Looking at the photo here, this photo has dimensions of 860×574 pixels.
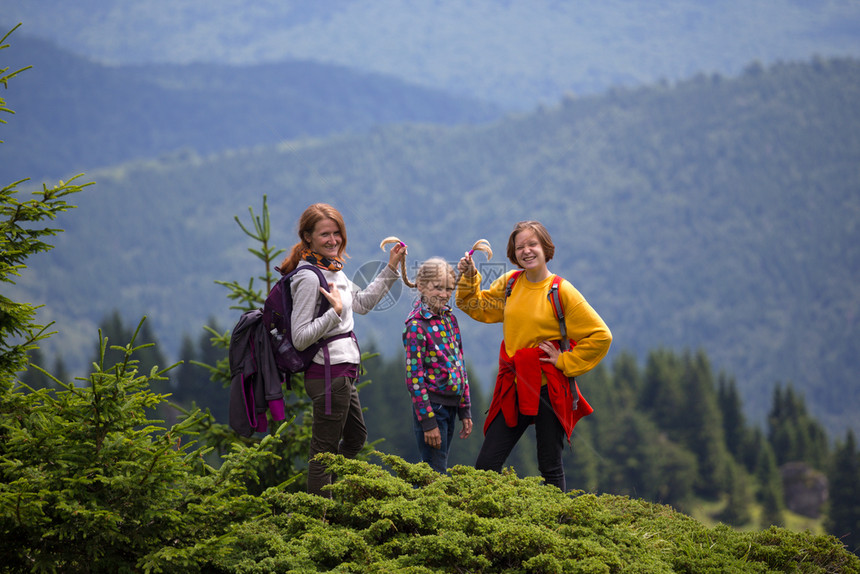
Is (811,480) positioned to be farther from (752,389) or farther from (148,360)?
(752,389)

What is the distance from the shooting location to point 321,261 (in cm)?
518

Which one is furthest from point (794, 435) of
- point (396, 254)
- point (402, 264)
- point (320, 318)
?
point (320, 318)

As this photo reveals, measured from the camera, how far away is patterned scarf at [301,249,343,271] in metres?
5.16

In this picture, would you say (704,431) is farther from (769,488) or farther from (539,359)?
(539,359)

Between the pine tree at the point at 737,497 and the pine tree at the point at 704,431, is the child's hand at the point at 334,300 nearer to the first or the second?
the pine tree at the point at 737,497

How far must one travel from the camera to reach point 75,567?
4000 millimetres

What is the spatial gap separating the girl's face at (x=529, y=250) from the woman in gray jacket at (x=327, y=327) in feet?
2.74

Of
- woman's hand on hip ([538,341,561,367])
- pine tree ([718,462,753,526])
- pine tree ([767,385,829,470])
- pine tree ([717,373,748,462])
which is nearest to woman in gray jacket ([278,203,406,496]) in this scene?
woman's hand on hip ([538,341,561,367])

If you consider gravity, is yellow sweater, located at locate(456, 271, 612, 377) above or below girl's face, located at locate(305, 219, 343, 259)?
below

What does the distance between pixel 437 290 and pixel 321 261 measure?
0.98 meters

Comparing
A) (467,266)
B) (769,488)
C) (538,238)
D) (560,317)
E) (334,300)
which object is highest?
(538,238)

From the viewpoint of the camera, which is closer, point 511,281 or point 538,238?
point 538,238

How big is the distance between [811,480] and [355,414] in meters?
76.7

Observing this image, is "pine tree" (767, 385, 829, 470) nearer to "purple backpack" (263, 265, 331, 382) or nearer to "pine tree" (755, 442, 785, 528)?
"pine tree" (755, 442, 785, 528)
